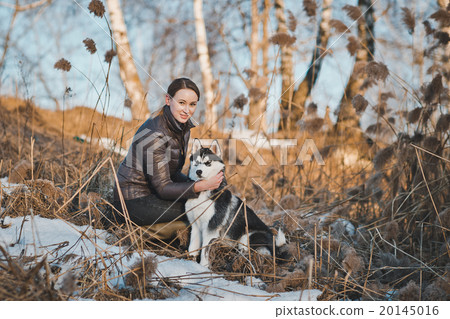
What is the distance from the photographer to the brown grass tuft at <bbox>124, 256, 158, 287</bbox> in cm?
188

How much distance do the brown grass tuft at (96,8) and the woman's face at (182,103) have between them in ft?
2.51

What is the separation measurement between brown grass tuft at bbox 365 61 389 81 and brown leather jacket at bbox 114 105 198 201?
5.43 ft

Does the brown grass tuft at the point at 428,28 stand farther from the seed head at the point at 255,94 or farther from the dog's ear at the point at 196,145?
the dog's ear at the point at 196,145

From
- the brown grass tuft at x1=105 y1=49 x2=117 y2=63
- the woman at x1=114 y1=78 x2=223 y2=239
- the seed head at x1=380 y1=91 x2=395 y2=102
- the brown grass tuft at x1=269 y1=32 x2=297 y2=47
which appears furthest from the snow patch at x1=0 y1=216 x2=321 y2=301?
the seed head at x1=380 y1=91 x2=395 y2=102

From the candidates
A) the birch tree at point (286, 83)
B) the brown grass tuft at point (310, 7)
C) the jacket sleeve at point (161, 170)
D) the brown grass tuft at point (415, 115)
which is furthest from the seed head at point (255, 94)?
the jacket sleeve at point (161, 170)

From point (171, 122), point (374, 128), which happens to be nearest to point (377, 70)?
point (374, 128)

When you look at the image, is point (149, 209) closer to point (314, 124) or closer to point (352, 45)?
point (314, 124)

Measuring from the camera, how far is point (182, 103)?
2566 millimetres

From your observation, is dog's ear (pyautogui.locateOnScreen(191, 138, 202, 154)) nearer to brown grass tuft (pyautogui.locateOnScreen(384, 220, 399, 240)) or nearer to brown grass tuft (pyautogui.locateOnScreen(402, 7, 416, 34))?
brown grass tuft (pyautogui.locateOnScreen(384, 220, 399, 240))

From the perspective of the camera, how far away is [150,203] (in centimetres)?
265

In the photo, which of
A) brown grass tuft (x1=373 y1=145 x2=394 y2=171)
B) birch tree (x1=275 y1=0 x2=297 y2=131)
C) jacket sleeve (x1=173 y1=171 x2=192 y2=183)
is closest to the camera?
jacket sleeve (x1=173 y1=171 x2=192 y2=183)

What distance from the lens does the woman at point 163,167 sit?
2.52 meters

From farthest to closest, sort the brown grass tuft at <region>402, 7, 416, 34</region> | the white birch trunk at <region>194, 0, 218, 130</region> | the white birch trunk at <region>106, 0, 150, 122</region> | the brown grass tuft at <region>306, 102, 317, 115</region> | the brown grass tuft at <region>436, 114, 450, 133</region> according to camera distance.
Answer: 1. the white birch trunk at <region>194, 0, 218, 130</region>
2. the white birch trunk at <region>106, 0, 150, 122</region>
3. the brown grass tuft at <region>306, 102, 317, 115</region>
4. the brown grass tuft at <region>402, 7, 416, 34</region>
5. the brown grass tuft at <region>436, 114, 450, 133</region>
